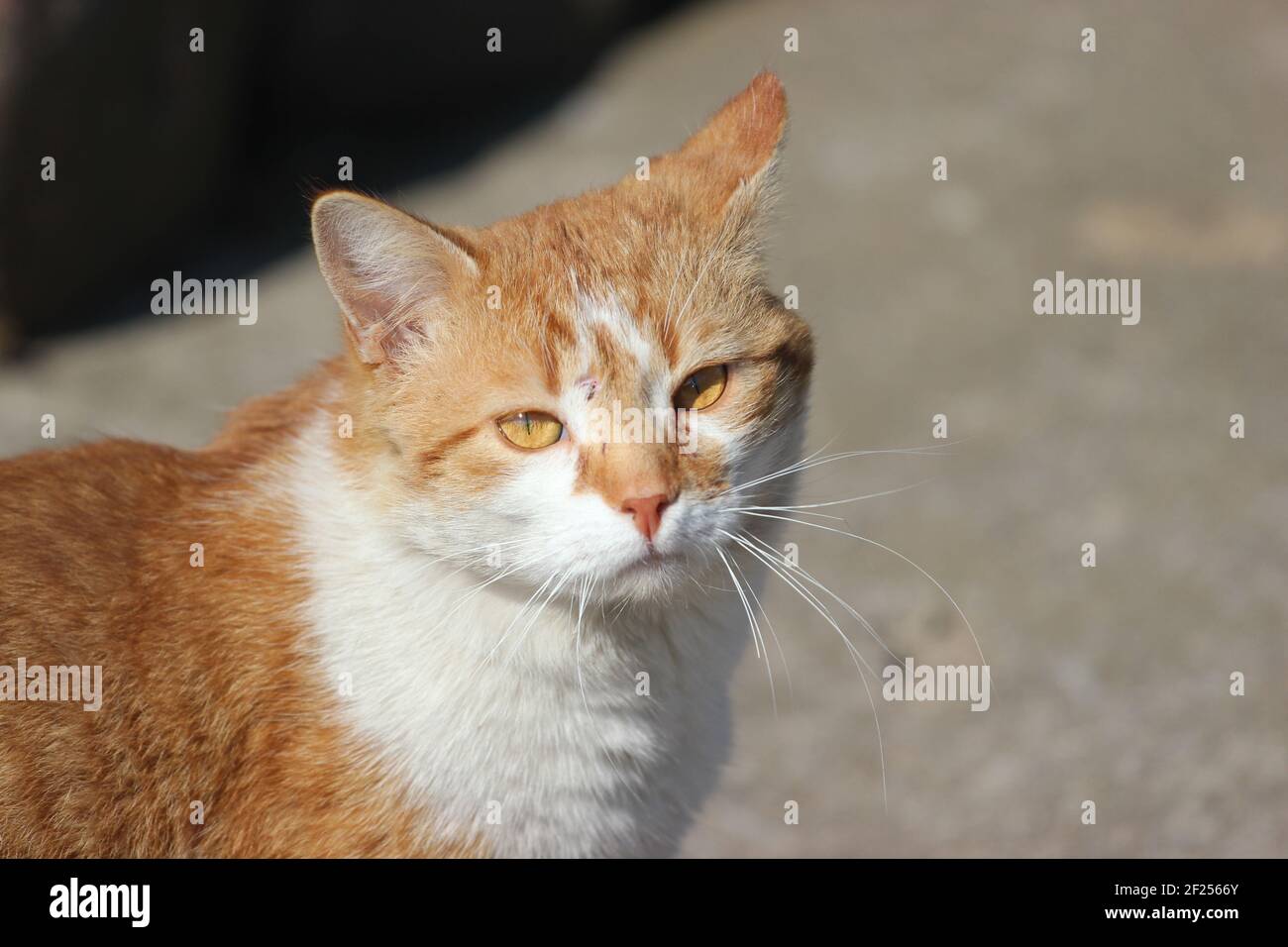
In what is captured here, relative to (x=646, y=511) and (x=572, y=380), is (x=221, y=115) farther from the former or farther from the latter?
(x=646, y=511)

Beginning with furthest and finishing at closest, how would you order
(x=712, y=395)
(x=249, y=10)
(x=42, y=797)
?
(x=249, y=10) < (x=712, y=395) < (x=42, y=797)

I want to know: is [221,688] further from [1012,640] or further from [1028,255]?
[1028,255]

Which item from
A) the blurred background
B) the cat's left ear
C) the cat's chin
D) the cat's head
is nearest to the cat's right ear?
the cat's head

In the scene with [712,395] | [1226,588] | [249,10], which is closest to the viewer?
[712,395]

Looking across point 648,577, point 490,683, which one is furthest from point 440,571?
point 648,577

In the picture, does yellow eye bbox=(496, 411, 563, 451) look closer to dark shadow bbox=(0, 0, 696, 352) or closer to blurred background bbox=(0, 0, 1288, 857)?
blurred background bbox=(0, 0, 1288, 857)
